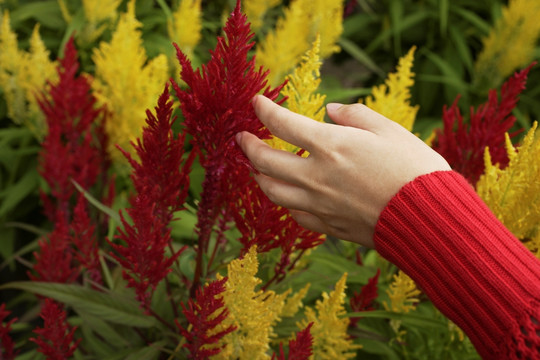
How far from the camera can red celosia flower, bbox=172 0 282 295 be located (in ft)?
1.80

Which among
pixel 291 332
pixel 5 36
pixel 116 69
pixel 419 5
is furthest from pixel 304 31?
pixel 419 5

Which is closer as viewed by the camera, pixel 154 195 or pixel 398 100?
pixel 154 195

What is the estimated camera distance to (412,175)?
22.0 inches

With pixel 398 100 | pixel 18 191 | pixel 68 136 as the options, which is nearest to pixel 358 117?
pixel 398 100

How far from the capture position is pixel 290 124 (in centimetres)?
56

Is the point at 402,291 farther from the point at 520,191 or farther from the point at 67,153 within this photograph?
the point at 67,153

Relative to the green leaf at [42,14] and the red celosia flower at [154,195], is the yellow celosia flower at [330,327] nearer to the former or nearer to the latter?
the red celosia flower at [154,195]

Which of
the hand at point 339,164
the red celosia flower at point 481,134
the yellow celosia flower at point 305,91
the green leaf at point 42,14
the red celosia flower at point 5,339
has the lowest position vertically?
the red celosia flower at point 5,339

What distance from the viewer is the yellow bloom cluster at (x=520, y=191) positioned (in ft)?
2.30

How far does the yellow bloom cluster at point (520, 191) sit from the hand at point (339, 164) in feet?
0.62

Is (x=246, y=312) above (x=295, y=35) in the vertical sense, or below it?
below

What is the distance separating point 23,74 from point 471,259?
3.55 ft

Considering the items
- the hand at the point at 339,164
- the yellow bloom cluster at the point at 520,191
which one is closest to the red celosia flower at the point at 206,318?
the hand at the point at 339,164

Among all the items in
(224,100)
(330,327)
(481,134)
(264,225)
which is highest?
(481,134)
